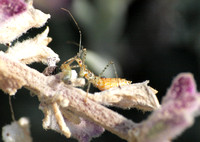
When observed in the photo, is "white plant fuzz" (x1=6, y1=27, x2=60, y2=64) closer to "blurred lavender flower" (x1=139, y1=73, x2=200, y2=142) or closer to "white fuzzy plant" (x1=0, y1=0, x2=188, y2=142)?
"white fuzzy plant" (x1=0, y1=0, x2=188, y2=142)

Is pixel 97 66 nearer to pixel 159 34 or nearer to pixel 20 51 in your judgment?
pixel 20 51

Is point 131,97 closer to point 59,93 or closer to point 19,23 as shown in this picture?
point 59,93

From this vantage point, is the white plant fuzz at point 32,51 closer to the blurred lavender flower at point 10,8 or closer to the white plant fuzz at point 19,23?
the white plant fuzz at point 19,23

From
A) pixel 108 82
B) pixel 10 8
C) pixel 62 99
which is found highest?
pixel 108 82

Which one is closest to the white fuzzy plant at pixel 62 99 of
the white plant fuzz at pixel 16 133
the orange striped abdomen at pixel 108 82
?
the white plant fuzz at pixel 16 133

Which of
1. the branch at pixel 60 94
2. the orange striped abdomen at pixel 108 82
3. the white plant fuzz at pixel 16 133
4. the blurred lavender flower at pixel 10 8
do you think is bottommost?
the white plant fuzz at pixel 16 133

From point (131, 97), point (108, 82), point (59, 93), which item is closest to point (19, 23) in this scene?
point (59, 93)
